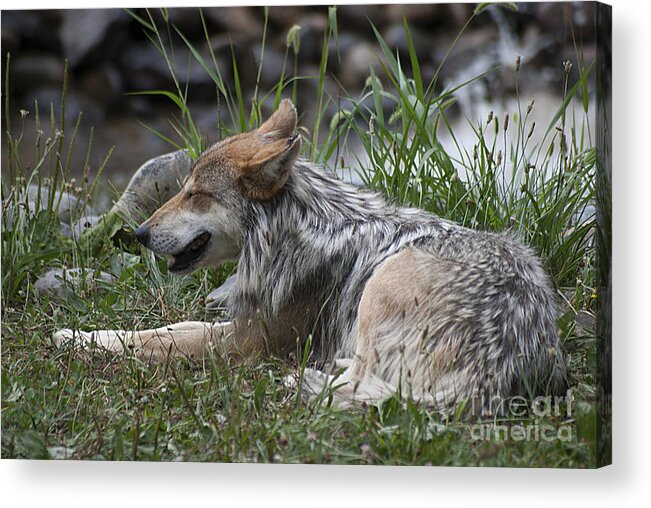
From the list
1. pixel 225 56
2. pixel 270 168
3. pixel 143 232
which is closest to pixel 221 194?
pixel 270 168

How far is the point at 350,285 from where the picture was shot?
16.4 ft

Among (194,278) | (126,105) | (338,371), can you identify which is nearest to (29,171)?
(126,105)

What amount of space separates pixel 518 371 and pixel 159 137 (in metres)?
2.08

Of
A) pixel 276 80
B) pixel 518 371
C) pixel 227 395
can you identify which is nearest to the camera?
pixel 518 371

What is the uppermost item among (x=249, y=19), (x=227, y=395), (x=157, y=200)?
(x=249, y=19)

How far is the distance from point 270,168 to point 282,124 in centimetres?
28

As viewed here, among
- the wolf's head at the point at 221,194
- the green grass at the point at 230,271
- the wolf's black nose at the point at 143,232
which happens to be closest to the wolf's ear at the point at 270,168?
the wolf's head at the point at 221,194

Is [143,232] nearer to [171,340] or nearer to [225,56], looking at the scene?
[171,340]

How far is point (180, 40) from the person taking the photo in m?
5.30

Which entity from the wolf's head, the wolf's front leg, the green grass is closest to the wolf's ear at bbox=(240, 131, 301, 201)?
the wolf's head

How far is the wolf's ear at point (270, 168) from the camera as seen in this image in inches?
197

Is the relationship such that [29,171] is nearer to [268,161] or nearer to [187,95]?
[187,95]

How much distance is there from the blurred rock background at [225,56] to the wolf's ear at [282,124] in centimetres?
9

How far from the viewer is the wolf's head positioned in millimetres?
5055
